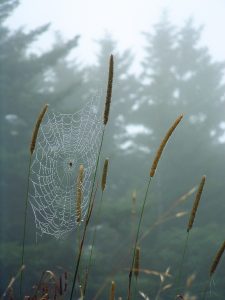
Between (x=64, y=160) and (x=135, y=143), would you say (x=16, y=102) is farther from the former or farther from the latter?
(x=64, y=160)

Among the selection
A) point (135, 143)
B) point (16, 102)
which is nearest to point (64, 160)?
point (16, 102)

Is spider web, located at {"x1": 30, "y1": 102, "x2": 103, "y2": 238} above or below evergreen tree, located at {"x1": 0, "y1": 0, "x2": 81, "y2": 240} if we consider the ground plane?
below

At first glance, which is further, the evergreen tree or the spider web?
the evergreen tree

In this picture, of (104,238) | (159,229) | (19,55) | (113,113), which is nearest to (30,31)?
(19,55)

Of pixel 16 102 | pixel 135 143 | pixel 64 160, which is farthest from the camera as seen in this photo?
pixel 135 143

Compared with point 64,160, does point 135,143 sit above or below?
above

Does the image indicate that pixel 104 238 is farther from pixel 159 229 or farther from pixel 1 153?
pixel 1 153

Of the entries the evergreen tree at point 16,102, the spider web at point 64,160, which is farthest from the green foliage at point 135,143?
the spider web at point 64,160

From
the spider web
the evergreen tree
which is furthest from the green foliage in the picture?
the spider web

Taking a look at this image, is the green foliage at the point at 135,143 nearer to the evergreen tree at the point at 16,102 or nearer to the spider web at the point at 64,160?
the evergreen tree at the point at 16,102

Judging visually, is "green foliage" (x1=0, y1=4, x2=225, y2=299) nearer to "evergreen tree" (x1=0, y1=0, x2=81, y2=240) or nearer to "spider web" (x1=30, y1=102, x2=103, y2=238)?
"evergreen tree" (x1=0, y1=0, x2=81, y2=240)

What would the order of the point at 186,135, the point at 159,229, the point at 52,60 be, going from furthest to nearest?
1. the point at 186,135
2. the point at 159,229
3. the point at 52,60
